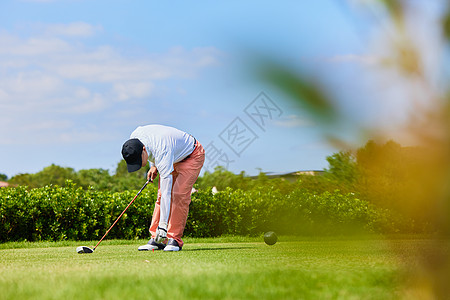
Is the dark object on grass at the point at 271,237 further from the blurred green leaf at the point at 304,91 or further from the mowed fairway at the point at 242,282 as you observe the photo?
the blurred green leaf at the point at 304,91

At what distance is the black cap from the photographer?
23.3 ft

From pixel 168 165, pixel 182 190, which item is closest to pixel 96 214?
pixel 182 190

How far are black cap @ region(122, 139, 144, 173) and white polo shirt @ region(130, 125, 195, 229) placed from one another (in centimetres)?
10

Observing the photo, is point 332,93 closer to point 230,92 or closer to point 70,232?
point 230,92

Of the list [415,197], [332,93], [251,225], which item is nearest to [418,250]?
[415,197]

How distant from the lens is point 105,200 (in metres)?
12.8

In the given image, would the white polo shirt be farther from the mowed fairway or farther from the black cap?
the mowed fairway

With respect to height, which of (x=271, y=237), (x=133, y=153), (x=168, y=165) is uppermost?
(x=133, y=153)

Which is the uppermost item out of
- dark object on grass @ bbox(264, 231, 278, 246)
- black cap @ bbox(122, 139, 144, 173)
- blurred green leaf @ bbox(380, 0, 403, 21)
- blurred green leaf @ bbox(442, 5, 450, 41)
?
black cap @ bbox(122, 139, 144, 173)

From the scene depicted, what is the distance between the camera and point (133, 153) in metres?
7.11

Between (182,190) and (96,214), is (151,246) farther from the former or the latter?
(96,214)

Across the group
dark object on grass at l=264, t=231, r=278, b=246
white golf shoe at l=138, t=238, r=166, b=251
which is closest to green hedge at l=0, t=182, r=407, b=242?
white golf shoe at l=138, t=238, r=166, b=251

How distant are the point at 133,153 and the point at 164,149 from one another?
0.45m

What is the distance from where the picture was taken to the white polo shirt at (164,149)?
7.14m
